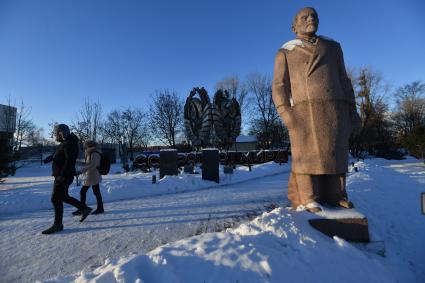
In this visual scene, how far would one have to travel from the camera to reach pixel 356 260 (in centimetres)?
281

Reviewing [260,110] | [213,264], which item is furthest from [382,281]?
[260,110]

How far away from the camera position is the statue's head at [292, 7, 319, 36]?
13.6ft

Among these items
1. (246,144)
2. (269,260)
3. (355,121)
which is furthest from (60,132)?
(246,144)

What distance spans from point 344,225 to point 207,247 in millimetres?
1924

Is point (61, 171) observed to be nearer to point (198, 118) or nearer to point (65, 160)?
point (65, 160)

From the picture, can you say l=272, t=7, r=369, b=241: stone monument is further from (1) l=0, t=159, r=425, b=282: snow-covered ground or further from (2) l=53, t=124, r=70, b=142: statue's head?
(2) l=53, t=124, r=70, b=142: statue's head

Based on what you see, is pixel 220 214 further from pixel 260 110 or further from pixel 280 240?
pixel 260 110

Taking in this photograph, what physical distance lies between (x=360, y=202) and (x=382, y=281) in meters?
3.68

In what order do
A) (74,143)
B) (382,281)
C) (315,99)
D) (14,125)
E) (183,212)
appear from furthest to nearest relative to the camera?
(14,125)
(183,212)
(74,143)
(315,99)
(382,281)

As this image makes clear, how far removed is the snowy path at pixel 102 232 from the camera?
346 centimetres

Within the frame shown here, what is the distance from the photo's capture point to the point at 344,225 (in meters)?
3.36

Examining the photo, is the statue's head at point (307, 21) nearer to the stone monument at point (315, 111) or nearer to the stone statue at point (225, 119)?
the stone monument at point (315, 111)

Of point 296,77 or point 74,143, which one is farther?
point 74,143

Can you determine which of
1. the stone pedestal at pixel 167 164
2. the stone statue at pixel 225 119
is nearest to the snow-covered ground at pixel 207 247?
the stone pedestal at pixel 167 164
